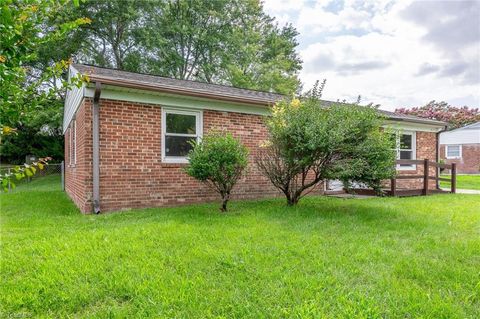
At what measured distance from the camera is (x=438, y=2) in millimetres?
8680

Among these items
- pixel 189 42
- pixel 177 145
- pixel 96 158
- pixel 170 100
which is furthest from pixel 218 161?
pixel 189 42

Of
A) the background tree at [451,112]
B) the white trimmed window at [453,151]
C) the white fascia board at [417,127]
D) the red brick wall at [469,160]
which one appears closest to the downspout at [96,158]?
the white fascia board at [417,127]

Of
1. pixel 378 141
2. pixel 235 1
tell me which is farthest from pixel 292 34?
pixel 378 141

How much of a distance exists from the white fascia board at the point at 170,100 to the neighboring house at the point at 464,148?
87.8ft

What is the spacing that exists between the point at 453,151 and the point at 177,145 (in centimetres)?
2991

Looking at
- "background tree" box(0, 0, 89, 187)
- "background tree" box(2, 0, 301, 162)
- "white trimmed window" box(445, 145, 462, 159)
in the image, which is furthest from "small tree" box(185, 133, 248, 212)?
"white trimmed window" box(445, 145, 462, 159)

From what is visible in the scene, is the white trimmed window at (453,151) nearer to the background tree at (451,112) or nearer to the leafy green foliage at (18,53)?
the background tree at (451,112)

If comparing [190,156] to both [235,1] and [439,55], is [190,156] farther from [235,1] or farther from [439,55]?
[235,1]

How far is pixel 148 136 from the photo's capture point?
24.3 ft

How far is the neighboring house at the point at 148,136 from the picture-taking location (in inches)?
266

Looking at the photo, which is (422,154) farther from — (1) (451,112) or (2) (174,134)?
(1) (451,112)

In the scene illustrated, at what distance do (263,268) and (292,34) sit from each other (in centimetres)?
2771

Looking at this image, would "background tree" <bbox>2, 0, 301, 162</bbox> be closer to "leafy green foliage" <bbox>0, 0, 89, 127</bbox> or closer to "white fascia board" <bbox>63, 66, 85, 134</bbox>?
"white fascia board" <bbox>63, 66, 85, 134</bbox>

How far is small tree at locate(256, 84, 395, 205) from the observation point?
635 centimetres
